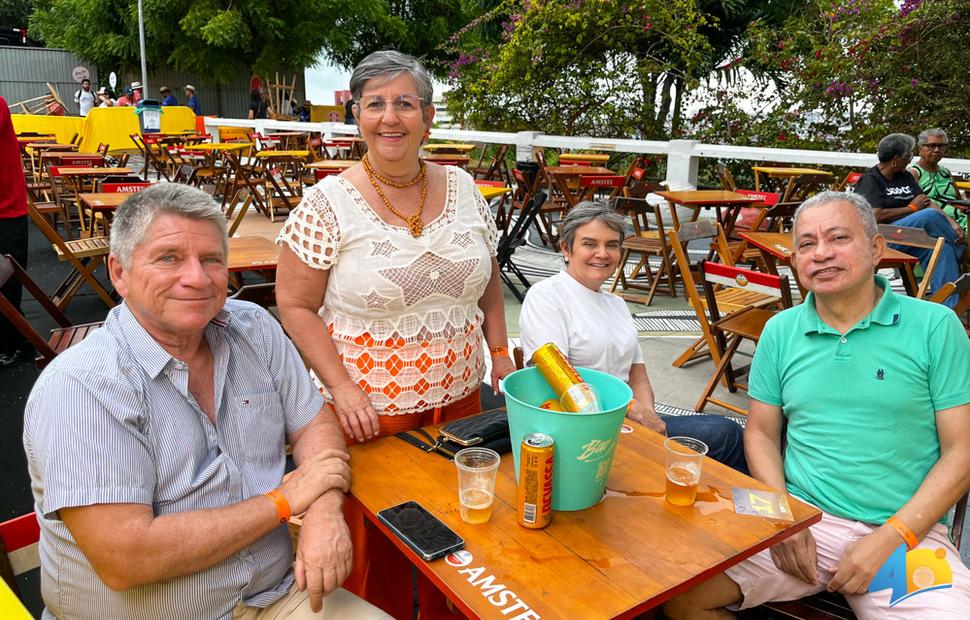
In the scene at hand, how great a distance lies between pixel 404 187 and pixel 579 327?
757 millimetres

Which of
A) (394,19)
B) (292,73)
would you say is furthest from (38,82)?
(394,19)

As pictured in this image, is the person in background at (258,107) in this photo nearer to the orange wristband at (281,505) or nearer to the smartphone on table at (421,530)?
the orange wristband at (281,505)

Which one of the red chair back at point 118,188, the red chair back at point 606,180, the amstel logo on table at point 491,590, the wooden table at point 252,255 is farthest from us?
the red chair back at point 606,180

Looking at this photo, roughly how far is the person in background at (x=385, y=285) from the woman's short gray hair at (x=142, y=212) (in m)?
0.44

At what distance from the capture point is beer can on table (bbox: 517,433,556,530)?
140 cm

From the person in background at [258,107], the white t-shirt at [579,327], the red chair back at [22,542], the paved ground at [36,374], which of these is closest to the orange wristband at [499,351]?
the white t-shirt at [579,327]

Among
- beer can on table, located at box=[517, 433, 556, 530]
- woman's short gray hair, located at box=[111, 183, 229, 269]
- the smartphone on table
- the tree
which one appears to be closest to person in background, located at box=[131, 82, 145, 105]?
the tree

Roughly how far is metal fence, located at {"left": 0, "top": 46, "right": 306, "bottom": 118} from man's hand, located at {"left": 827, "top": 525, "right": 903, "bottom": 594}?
101 ft

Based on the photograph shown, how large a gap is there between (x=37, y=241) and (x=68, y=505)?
346 inches

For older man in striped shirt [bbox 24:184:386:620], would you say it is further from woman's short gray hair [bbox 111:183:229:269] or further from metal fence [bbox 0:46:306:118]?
metal fence [bbox 0:46:306:118]

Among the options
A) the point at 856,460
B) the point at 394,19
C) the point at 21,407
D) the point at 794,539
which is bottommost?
the point at 21,407

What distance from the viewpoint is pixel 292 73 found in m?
30.5

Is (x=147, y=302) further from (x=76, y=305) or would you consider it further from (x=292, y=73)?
(x=292, y=73)

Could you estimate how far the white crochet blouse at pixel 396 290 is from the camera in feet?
6.67
